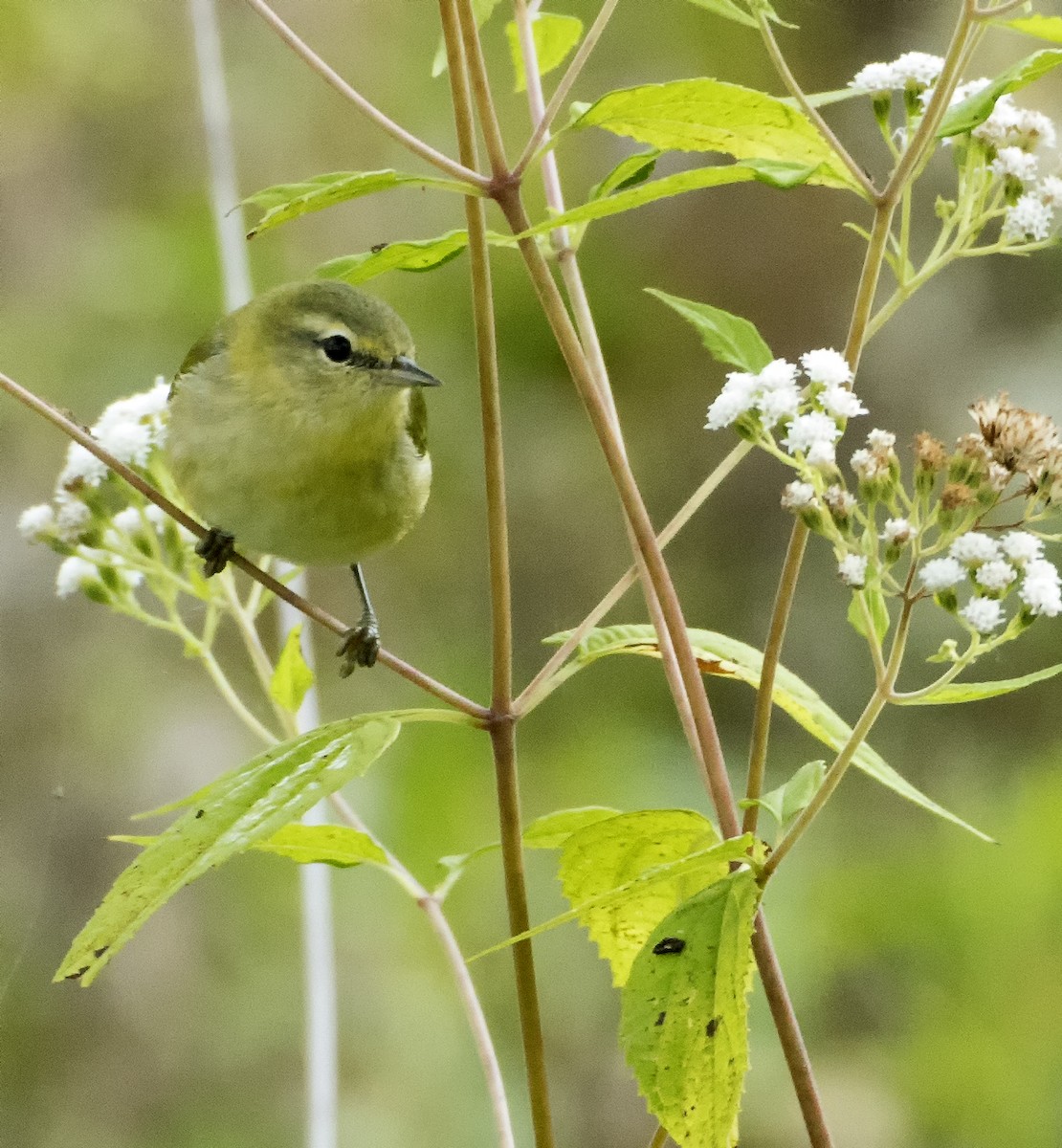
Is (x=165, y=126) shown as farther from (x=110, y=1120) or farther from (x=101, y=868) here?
(x=110, y=1120)

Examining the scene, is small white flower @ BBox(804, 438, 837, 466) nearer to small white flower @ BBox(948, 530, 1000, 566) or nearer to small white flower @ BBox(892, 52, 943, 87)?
small white flower @ BBox(948, 530, 1000, 566)

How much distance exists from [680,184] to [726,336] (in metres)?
0.14

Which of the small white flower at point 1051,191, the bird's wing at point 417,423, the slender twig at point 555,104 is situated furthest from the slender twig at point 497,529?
the bird's wing at point 417,423

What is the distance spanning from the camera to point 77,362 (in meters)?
1.47

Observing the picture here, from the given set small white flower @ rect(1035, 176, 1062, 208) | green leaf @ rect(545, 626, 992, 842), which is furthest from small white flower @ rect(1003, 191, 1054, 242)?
green leaf @ rect(545, 626, 992, 842)

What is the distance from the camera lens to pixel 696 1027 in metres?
0.44

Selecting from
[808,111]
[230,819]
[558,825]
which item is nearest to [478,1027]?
[558,825]

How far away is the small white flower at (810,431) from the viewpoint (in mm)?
472

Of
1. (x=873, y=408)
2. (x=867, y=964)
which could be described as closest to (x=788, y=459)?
(x=867, y=964)

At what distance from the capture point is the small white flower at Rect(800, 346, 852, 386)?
19.0 inches

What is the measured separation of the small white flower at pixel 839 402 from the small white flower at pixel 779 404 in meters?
0.01

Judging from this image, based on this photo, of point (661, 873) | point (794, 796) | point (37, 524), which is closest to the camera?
point (661, 873)

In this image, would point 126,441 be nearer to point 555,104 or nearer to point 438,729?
point 555,104

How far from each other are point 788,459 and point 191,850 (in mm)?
249
